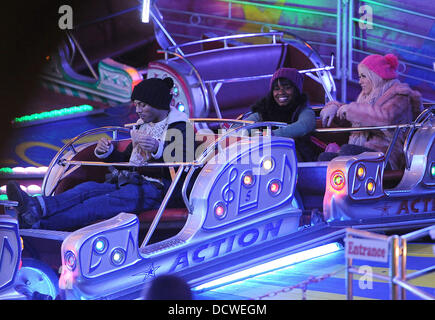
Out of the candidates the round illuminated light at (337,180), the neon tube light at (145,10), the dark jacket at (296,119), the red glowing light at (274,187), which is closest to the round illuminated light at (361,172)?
the round illuminated light at (337,180)

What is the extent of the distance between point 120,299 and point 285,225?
1044mm

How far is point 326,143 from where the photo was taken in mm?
4297

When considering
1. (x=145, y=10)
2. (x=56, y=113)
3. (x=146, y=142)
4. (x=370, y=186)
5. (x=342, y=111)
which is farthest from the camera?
(x=56, y=113)

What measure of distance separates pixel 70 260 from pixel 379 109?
6.92 feet

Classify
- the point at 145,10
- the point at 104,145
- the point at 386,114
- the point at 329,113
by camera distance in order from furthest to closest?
the point at 145,10 < the point at 329,113 < the point at 386,114 < the point at 104,145

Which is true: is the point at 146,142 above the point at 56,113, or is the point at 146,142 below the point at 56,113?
below

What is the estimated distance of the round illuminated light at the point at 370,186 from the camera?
3.36 meters

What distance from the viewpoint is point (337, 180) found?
3.24m

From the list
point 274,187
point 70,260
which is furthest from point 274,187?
point 70,260

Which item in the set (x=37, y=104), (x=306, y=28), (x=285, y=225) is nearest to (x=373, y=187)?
(x=285, y=225)

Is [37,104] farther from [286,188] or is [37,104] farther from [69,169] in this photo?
[286,188]

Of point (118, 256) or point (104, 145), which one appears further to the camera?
point (104, 145)

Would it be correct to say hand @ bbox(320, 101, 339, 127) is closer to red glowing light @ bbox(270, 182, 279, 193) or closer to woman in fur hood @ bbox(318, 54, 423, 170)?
woman in fur hood @ bbox(318, 54, 423, 170)

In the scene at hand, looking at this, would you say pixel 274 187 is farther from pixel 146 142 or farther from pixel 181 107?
pixel 181 107
